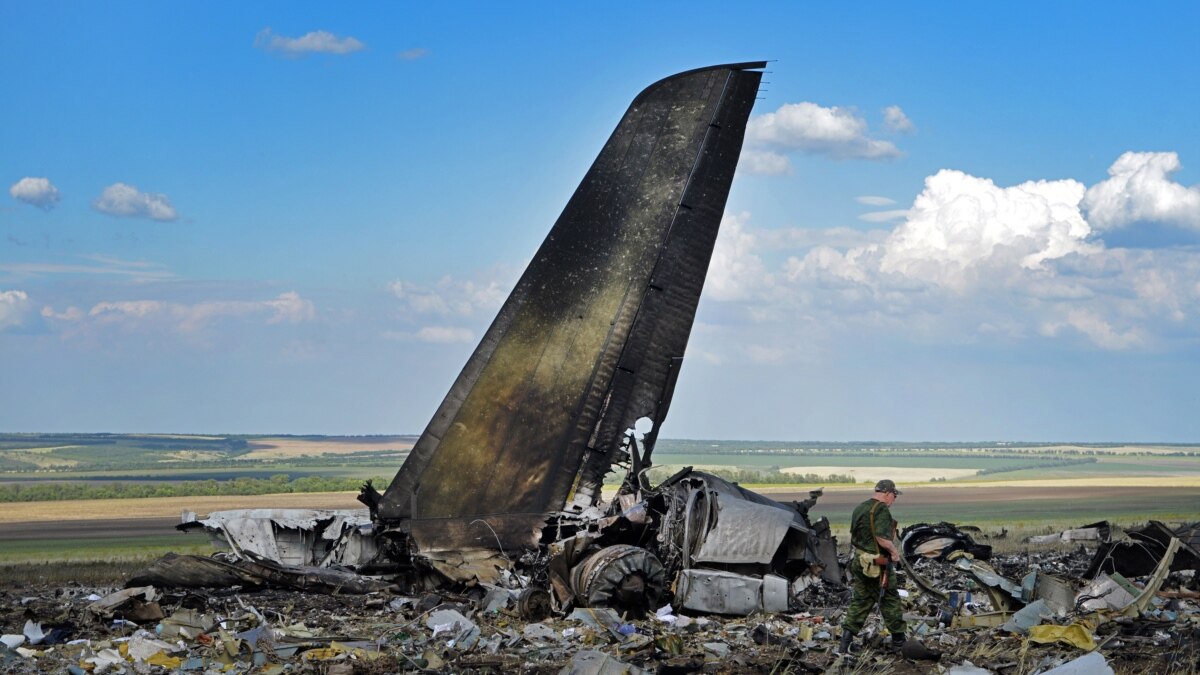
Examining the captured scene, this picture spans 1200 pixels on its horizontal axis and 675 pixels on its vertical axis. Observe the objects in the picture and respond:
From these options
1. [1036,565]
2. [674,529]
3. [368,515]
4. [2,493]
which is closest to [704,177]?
[674,529]

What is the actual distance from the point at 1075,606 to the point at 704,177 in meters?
7.20

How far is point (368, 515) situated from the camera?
1838 centimetres

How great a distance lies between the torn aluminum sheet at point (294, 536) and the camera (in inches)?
696

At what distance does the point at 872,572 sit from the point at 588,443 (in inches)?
211

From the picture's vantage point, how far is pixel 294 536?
1800 cm

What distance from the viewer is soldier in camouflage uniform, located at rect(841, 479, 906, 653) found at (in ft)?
40.7

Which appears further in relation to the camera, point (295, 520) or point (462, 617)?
point (295, 520)

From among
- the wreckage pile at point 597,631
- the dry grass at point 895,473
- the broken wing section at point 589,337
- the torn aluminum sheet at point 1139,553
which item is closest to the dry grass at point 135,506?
the broken wing section at point 589,337

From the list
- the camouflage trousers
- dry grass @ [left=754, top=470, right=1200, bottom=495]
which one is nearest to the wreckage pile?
the camouflage trousers

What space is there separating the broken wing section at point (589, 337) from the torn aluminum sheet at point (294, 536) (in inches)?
53.6

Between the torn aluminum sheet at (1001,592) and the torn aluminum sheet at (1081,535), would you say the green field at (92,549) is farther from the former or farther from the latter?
the torn aluminum sheet at (1081,535)

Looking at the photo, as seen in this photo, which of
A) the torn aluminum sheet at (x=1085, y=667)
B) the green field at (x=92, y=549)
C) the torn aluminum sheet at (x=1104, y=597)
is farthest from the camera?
the green field at (x=92, y=549)

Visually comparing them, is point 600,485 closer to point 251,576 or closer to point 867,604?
point 251,576

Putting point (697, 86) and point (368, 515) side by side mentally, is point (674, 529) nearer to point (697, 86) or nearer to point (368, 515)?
point (368, 515)
